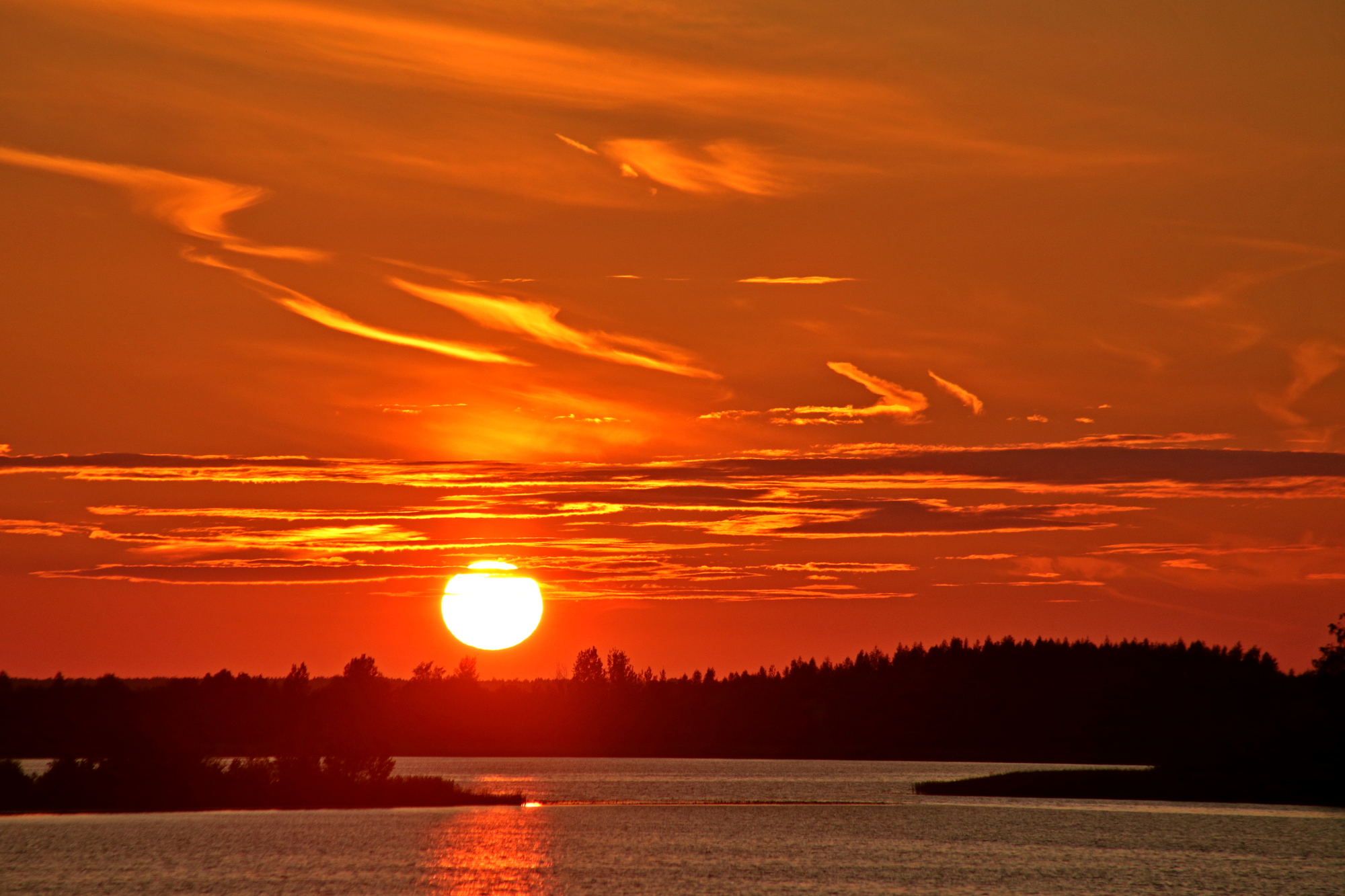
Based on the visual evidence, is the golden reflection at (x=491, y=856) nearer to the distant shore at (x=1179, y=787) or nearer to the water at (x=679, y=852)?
the water at (x=679, y=852)

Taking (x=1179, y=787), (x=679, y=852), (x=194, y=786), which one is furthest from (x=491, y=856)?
(x=1179, y=787)

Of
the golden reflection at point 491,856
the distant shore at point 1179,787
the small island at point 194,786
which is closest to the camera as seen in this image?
the golden reflection at point 491,856

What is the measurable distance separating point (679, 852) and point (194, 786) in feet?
176

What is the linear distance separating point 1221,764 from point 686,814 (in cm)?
6486

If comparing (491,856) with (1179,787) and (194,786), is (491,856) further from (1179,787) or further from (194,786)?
(1179,787)

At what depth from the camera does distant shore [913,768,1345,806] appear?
A: 503 feet

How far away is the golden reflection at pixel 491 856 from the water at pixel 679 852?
333 mm

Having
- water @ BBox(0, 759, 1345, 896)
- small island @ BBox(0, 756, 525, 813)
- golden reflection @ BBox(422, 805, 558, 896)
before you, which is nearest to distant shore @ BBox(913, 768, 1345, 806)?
water @ BBox(0, 759, 1345, 896)

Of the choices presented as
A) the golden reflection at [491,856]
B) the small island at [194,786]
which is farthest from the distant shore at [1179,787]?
the small island at [194,786]

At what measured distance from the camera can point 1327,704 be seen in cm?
14088

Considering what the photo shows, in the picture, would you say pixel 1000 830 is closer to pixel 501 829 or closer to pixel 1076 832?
pixel 1076 832

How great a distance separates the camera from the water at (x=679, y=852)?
9512cm

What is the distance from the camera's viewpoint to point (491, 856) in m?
114

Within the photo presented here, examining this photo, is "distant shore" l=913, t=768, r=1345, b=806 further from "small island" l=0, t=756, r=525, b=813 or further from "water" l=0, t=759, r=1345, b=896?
"small island" l=0, t=756, r=525, b=813
